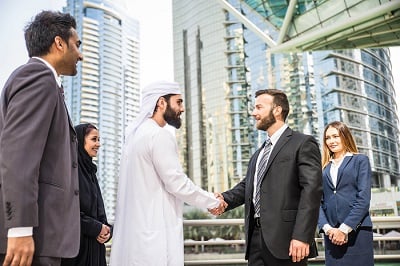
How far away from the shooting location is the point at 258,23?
5941 cm

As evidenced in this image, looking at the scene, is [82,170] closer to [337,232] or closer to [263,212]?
[263,212]

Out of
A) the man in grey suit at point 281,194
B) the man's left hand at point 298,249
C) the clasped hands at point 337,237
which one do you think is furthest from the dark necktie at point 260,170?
the clasped hands at point 337,237

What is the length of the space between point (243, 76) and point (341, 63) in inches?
577

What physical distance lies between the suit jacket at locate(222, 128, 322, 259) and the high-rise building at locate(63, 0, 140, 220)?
171ft

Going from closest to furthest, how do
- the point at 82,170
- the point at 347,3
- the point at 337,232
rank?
the point at 337,232
the point at 82,170
the point at 347,3

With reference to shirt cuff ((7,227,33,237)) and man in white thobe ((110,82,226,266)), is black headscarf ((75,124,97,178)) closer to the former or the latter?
man in white thobe ((110,82,226,266))

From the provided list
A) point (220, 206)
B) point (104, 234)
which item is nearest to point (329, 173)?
point (220, 206)

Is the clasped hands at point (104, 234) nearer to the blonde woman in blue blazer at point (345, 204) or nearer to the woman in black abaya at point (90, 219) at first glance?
the woman in black abaya at point (90, 219)

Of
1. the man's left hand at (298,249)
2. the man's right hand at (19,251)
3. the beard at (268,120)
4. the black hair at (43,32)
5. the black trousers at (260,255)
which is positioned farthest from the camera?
the beard at (268,120)

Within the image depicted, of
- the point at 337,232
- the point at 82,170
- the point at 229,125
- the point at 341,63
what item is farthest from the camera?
the point at 229,125

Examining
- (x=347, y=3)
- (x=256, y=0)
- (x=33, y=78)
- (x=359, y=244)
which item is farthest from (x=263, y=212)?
(x=256, y=0)

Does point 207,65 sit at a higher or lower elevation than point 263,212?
higher

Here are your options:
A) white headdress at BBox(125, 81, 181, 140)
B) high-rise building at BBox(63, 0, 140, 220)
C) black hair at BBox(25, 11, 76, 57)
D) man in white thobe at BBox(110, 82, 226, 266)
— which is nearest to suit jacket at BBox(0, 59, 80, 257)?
black hair at BBox(25, 11, 76, 57)

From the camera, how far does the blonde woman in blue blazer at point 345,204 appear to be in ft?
8.14
